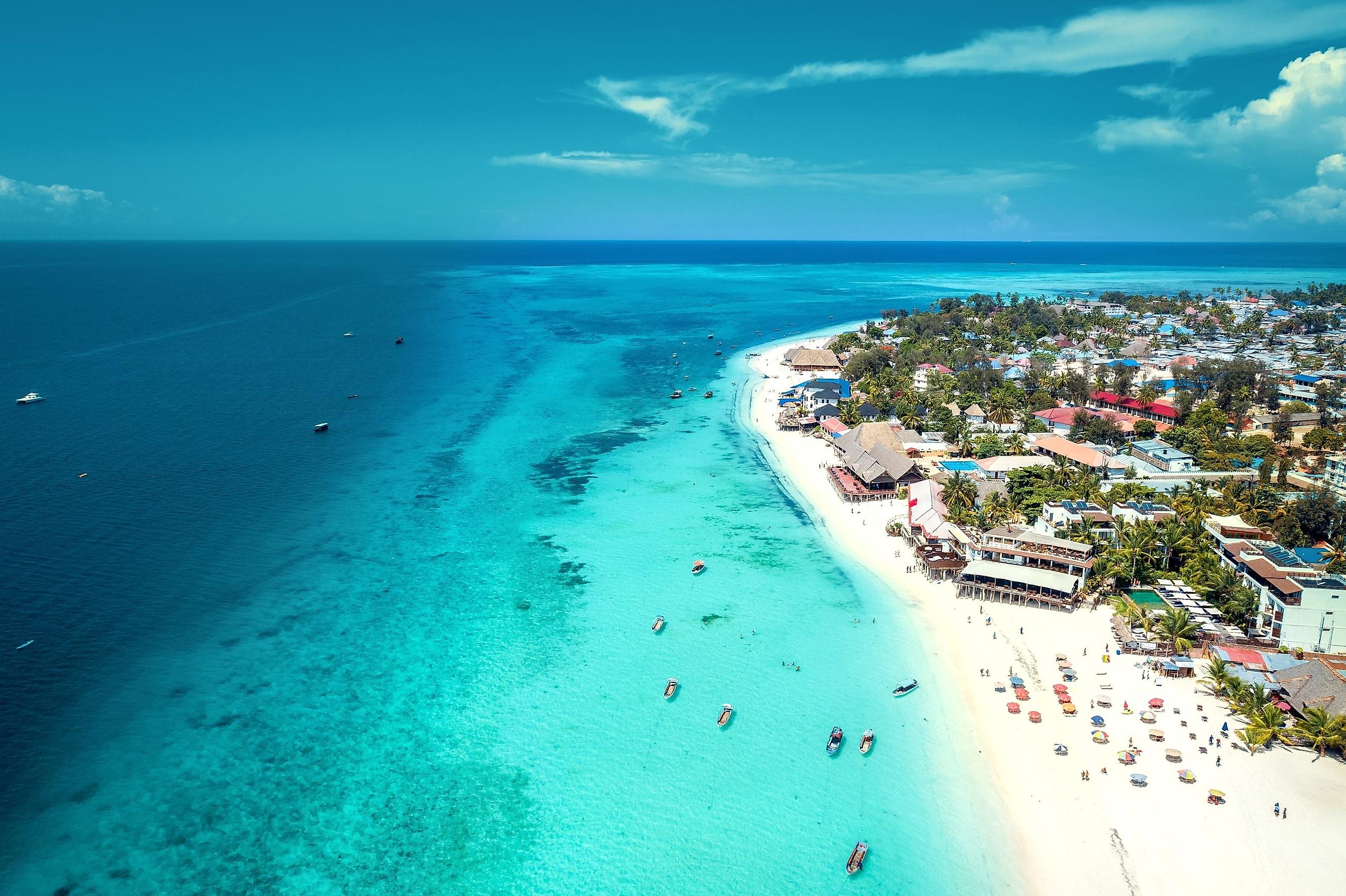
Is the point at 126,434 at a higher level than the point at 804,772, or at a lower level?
higher

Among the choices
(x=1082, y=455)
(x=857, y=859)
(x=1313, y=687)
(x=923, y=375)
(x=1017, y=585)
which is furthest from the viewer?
(x=923, y=375)

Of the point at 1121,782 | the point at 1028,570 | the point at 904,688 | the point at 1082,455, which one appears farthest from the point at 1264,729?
the point at 1082,455

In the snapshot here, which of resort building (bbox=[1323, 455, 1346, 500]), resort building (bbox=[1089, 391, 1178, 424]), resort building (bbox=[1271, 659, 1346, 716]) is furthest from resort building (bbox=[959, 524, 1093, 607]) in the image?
resort building (bbox=[1089, 391, 1178, 424])

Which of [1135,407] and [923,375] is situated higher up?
[923,375]

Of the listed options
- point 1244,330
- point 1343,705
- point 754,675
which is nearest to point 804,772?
point 754,675

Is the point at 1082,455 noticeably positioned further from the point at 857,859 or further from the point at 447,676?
the point at 447,676

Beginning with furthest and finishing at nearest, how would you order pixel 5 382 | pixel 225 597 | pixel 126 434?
pixel 5 382 < pixel 126 434 < pixel 225 597

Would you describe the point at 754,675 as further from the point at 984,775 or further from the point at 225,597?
the point at 225,597

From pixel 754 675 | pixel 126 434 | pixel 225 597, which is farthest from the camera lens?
pixel 126 434
